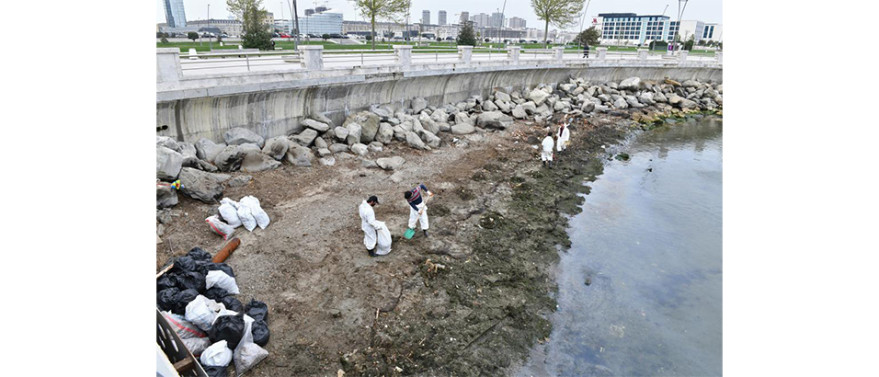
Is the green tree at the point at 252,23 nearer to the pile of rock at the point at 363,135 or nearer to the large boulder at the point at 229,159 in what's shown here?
the pile of rock at the point at 363,135

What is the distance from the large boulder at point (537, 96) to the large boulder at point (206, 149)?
610 inches

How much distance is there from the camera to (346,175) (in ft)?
37.9

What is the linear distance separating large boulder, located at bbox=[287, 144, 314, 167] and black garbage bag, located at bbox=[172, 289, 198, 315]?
20.4ft

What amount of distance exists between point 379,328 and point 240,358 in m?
1.75

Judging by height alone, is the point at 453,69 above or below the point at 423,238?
above

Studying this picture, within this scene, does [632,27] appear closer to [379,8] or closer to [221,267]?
[379,8]

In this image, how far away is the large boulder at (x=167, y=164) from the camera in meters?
8.73

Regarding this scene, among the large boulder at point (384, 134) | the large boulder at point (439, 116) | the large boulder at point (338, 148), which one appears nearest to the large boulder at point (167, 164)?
the large boulder at point (338, 148)

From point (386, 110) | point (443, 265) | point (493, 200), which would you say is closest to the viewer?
point (443, 265)

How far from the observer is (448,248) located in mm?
8281

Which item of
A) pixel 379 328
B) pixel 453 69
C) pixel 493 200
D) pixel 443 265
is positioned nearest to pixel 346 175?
pixel 493 200

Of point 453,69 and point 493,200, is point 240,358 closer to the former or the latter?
point 493,200

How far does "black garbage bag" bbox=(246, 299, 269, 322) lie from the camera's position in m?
5.88

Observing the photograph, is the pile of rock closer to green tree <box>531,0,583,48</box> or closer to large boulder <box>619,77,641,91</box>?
large boulder <box>619,77,641,91</box>
